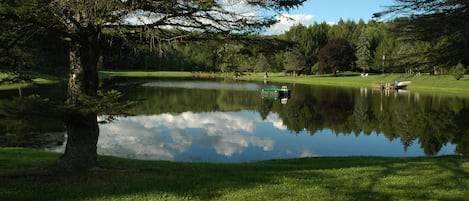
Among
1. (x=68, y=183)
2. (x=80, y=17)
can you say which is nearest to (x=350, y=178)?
(x=68, y=183)

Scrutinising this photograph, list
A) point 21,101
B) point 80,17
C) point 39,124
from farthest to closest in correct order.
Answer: point 39,124 → point 80,17 → point 21,101

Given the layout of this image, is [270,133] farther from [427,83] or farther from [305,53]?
[305,53]

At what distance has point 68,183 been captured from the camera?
823cm

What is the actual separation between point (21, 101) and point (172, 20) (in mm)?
3364

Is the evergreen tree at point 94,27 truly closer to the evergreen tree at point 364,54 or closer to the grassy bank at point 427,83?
the grassy bank at point 427,83

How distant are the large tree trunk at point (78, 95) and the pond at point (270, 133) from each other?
7.56 feet

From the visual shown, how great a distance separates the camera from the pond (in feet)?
66.9

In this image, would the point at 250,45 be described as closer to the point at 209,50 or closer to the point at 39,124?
the point at 209,50

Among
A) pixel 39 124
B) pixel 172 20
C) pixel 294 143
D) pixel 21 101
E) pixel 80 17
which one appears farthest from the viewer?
pixel 39 124

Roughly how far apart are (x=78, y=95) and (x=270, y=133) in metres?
18.1

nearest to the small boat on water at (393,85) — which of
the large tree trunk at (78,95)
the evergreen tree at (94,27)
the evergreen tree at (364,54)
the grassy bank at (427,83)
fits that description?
the grassy bank at (427,83)

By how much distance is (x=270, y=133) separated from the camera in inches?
1032

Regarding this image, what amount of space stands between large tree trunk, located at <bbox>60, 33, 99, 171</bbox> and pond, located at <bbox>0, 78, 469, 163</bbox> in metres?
2.30

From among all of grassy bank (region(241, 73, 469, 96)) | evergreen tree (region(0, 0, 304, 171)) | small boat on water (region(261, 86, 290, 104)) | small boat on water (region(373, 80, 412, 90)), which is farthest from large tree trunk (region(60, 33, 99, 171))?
small boat on water (region(373, 80, 412, 90))
